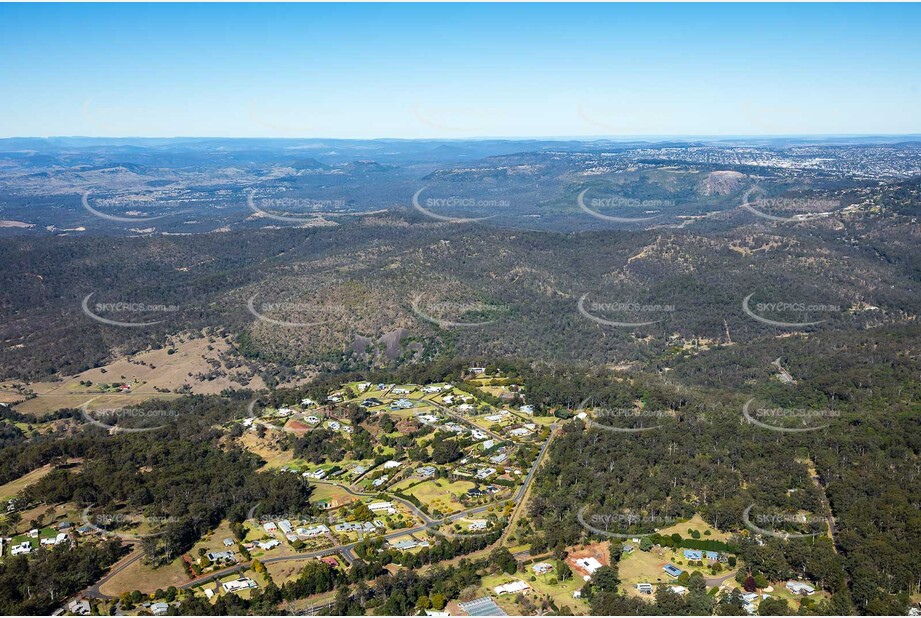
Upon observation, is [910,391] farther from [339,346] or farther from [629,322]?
[339,346]

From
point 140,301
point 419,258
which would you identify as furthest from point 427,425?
point 140,301

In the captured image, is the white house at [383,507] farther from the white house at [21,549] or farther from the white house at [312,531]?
the white house at [21,549]
